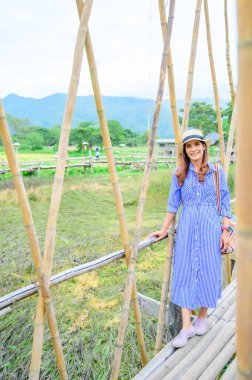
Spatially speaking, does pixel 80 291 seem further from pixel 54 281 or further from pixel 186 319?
pixel 54 281

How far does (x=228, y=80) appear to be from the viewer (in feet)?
7.95

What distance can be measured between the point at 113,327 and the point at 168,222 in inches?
52.2

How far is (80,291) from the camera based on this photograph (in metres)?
3.10

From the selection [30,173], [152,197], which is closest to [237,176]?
[152,197]

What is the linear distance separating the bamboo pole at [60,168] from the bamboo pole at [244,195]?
31.4 inches

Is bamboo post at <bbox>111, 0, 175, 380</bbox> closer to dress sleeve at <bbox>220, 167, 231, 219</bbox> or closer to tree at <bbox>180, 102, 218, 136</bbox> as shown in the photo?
dress sleeve at <bbox>220, 167, 231, 219</bbox>

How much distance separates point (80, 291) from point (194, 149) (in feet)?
7.08

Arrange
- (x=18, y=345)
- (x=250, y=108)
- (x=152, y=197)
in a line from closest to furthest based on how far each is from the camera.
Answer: (x=250, y=108) < (x=18, y=345) < (x=152, y=197)

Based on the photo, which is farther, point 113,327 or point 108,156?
point 113,327

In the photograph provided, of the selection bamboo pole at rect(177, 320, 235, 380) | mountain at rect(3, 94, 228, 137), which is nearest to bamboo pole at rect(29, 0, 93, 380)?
bamboo pole at rect(177, 320, 235, 380)

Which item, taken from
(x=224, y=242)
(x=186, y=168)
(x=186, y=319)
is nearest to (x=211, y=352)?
(x=186, y=319)

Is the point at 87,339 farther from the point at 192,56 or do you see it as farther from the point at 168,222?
the point at 192,56

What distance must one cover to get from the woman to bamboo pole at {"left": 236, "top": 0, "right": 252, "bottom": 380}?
104 cm

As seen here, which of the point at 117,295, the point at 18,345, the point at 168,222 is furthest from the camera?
the point at 117,295
